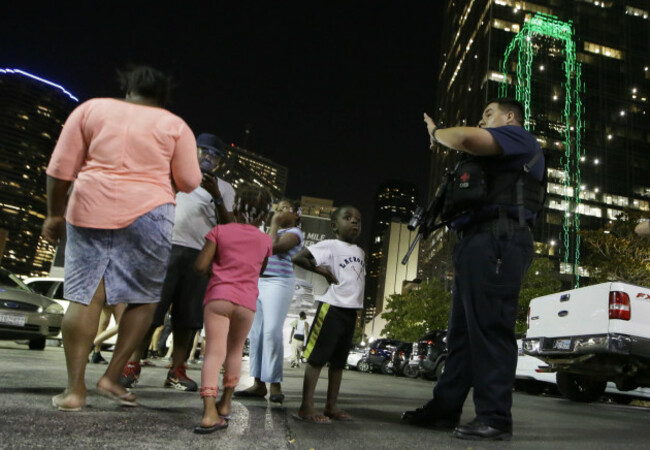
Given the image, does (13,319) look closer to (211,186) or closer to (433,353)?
(211,186)

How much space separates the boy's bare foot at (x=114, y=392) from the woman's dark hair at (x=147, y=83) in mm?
1670

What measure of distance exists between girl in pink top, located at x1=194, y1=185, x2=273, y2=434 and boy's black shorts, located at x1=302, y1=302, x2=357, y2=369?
711 mm

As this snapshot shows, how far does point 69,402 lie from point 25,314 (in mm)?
8177

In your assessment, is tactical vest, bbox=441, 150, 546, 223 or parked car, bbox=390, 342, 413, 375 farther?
parked car, bbox=390, 342, 413, 375

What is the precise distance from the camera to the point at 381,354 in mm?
24438

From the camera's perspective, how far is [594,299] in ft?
23.8

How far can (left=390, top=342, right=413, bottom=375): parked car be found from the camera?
21.5 m

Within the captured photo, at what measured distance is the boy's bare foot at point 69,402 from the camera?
260 cm

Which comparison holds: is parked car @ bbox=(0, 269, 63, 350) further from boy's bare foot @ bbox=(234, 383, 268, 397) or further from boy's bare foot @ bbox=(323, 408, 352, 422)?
boy's bare foot @ bbox=(323, 408, 352, 422)

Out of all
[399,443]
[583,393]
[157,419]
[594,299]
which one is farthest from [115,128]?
[583,393]

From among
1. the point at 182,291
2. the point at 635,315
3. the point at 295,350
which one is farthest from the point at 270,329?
the point at 295,350

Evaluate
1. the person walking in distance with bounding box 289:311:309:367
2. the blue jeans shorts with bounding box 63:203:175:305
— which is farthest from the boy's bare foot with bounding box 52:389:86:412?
the person walking in distance with bounding box 289:311:309:367

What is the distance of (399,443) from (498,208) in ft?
4.95

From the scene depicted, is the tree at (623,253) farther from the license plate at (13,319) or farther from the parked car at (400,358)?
the license plate at (13,319)
